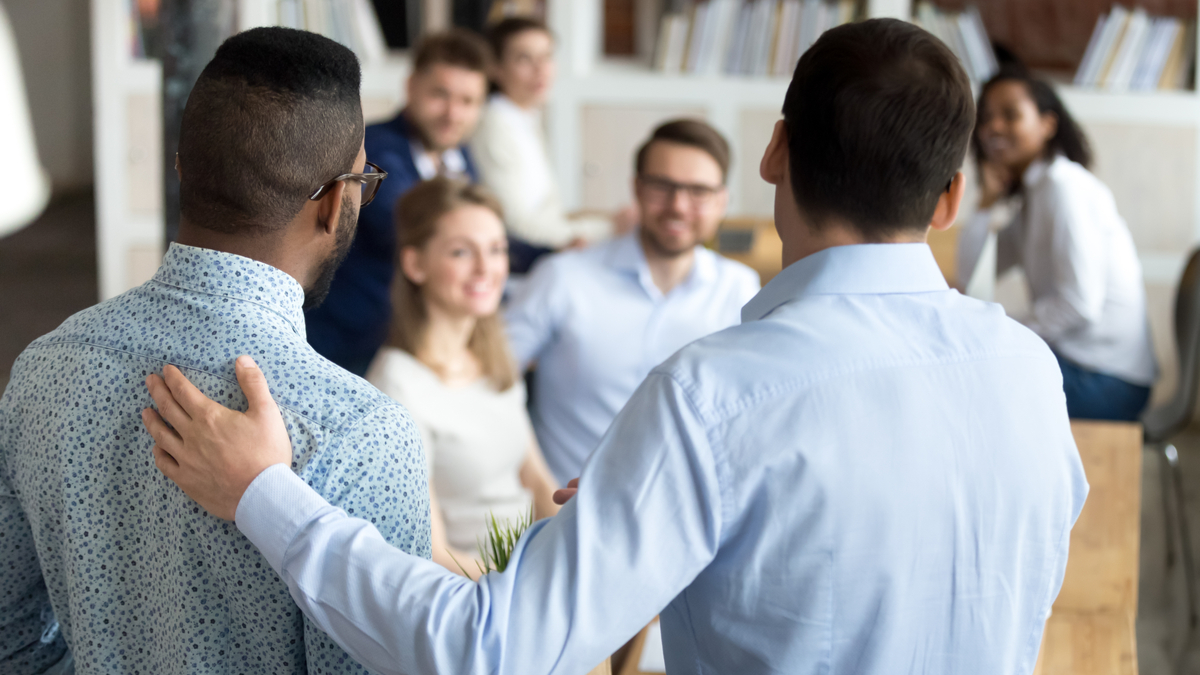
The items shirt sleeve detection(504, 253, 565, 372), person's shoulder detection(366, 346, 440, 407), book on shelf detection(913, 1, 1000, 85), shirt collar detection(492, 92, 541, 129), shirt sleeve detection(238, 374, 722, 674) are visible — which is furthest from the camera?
book on shelf detection(913, 1, 1000, 85)

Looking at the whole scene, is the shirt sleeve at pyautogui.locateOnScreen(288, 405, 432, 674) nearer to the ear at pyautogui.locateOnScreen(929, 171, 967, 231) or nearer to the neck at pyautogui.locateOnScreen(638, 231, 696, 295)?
the ear at pyautogui.locateOnScreen(929, 171, 967, 231)

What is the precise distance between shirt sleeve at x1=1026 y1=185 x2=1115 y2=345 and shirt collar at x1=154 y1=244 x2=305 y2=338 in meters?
2.72

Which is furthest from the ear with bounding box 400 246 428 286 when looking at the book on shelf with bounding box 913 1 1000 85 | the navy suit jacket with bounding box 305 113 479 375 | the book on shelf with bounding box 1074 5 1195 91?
the book on shelf with bounding box 1074 5 1195 91

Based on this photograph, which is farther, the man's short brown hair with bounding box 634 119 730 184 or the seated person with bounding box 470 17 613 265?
the seated person with bounding box 470 17 613 265

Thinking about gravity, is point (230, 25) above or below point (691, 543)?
above

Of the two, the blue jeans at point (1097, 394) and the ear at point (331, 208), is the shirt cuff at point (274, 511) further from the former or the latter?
the blue jeans at point (1097, 394)

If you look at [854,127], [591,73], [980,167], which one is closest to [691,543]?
[854,127]

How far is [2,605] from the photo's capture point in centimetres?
101

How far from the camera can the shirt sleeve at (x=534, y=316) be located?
247 cm

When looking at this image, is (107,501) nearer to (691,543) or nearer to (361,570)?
(361,570)

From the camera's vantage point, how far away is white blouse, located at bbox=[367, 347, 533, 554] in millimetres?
1953

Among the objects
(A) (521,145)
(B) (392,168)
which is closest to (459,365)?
(B) (392,168)

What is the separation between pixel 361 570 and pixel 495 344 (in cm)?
134

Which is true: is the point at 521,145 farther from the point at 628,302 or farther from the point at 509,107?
the point at 628,302
